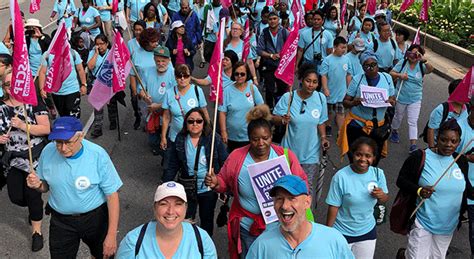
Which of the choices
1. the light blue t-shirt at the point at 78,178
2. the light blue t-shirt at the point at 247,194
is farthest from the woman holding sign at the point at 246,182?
the light blue t-shirt at the point at 78,178

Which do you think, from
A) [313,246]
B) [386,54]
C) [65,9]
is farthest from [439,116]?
[65,9]

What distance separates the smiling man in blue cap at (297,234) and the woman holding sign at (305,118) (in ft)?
8.36

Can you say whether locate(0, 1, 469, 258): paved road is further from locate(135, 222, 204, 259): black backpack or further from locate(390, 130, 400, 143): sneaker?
locate(135, 222, 204, 259): black backpack

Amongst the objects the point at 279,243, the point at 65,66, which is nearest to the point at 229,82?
the point at 65,66

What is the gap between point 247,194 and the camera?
404 centimetres

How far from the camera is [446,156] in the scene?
4242 mm

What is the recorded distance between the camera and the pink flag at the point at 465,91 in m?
5.48

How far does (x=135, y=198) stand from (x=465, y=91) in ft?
12.8

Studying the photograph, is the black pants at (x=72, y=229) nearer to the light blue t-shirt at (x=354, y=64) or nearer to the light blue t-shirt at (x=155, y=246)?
the light blue t-shirt at (x=155, y=246)

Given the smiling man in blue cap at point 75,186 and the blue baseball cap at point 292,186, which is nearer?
the blue baseball cap at point 292,186

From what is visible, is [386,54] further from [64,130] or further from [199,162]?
[64,130]

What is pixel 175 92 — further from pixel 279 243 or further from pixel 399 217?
pixel 279 243

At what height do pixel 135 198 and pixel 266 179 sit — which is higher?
pixel 266 179

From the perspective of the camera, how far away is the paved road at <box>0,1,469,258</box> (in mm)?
5348
